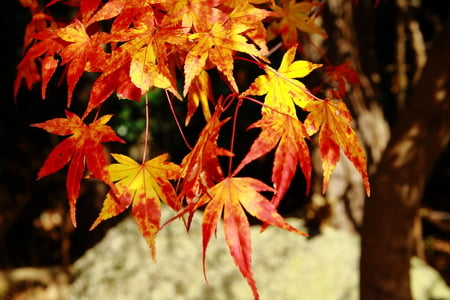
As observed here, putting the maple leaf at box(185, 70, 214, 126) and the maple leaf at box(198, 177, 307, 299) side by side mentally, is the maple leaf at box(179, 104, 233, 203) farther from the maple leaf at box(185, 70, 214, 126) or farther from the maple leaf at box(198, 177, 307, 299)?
the maple leaf at box(185, 70, 214, 126)

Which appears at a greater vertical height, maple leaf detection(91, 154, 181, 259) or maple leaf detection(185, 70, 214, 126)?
maple leaf detection(185, 70, 214, 126)

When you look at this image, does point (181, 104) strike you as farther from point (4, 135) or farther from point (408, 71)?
point (408, 71)

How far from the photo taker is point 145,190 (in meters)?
0.80

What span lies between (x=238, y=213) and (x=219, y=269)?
4.52ft

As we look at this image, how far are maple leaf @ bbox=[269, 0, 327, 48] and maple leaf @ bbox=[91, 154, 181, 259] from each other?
0.48 meters

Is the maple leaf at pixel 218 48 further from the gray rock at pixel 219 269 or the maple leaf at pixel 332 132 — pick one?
the gray rock at pixel 219 269

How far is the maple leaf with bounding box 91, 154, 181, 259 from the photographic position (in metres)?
0.77

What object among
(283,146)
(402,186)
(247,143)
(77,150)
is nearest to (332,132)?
(283,146)

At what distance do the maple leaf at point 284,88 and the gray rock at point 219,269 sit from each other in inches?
47.6

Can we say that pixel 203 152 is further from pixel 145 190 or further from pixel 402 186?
pixel 402 186

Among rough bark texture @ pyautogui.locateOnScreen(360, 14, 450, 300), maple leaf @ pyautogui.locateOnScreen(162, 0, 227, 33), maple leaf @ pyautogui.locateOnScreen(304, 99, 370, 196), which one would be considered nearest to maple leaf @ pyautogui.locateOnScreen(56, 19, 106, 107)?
maple leaf @ pyautogui.locateOnScreen(162, 0, 227, 33)

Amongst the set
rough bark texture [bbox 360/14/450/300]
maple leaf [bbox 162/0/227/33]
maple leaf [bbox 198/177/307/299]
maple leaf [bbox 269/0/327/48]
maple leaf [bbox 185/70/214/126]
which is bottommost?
rough bark texture [bbox 360/14/450/300]

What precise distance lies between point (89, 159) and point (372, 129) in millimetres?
1990

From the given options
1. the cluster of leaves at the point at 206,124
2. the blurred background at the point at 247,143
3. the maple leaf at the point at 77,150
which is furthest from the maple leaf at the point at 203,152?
the blurred background at the point at 247,143
